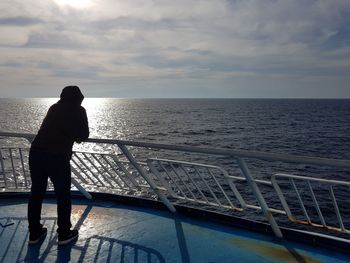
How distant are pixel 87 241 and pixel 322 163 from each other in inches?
126

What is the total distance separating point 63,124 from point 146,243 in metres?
1.92

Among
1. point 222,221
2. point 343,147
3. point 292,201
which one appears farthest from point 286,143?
point 222,221

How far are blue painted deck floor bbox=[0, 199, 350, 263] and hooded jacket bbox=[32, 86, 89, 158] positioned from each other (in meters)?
1.33

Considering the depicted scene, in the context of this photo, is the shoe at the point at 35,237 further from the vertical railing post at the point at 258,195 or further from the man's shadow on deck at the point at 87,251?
the vertical railing post at the point at 258,195

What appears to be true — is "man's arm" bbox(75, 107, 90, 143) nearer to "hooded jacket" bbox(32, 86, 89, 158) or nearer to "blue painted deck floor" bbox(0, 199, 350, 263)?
"hooded jacket" bbox(32, 86, 89, 158)

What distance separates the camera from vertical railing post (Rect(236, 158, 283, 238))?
447 cm

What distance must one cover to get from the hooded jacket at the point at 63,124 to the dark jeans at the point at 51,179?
0.10 metres

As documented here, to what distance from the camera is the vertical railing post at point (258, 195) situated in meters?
4.47

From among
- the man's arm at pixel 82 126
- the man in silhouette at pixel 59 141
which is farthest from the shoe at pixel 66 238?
the man's arm at pixel 82 126

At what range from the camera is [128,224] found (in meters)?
5.39

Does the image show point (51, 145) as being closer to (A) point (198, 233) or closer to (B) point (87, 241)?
(B) point (87, 241)

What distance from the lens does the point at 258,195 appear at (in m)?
4.62

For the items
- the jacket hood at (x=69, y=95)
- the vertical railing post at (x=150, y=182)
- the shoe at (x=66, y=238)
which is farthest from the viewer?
the vertical railing post at (x=150, y=182)

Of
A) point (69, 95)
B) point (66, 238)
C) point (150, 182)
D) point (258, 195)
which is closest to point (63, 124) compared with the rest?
point (69, 95)
